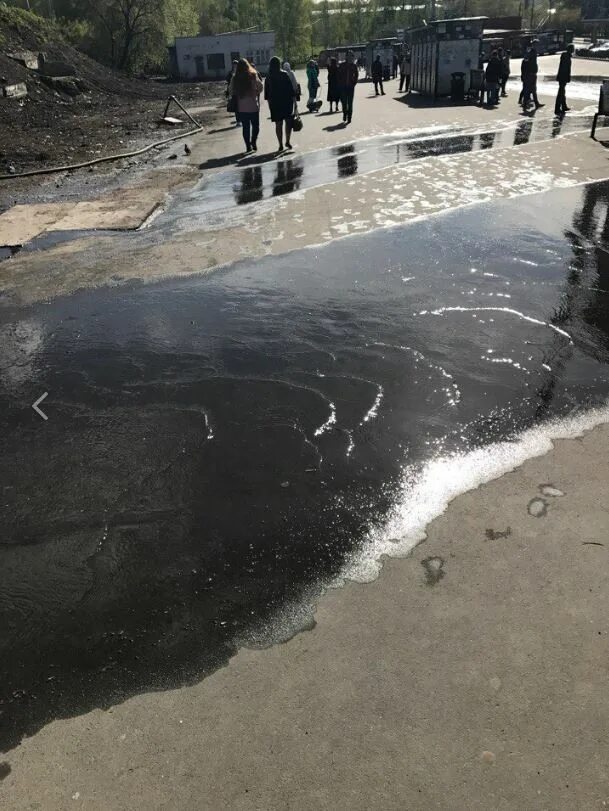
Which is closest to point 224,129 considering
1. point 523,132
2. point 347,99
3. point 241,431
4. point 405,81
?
point 347,99

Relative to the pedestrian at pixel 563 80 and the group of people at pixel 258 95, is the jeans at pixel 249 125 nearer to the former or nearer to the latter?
the group of people at pixel 258 95

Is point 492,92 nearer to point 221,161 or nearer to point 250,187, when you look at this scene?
point 221,161

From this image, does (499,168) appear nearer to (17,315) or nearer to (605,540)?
(17,315)

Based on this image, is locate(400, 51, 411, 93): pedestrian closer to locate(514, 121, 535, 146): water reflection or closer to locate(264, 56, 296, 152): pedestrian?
locate(514, 121, 535, 146): water reflection

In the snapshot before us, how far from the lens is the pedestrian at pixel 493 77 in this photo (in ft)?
61.5

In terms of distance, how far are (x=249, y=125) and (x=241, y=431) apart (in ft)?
38.0

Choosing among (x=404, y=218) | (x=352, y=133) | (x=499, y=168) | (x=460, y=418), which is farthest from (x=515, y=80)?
(x=460, y=418)

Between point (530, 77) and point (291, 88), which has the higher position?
point (291, 88)

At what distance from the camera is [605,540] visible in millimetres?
3037

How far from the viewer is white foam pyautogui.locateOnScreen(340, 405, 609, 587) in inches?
121

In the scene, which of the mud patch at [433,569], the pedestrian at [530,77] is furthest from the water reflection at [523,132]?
the mud patch at [433,569]

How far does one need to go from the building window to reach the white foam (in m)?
62.0

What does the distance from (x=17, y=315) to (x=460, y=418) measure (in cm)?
451

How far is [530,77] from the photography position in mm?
17703
